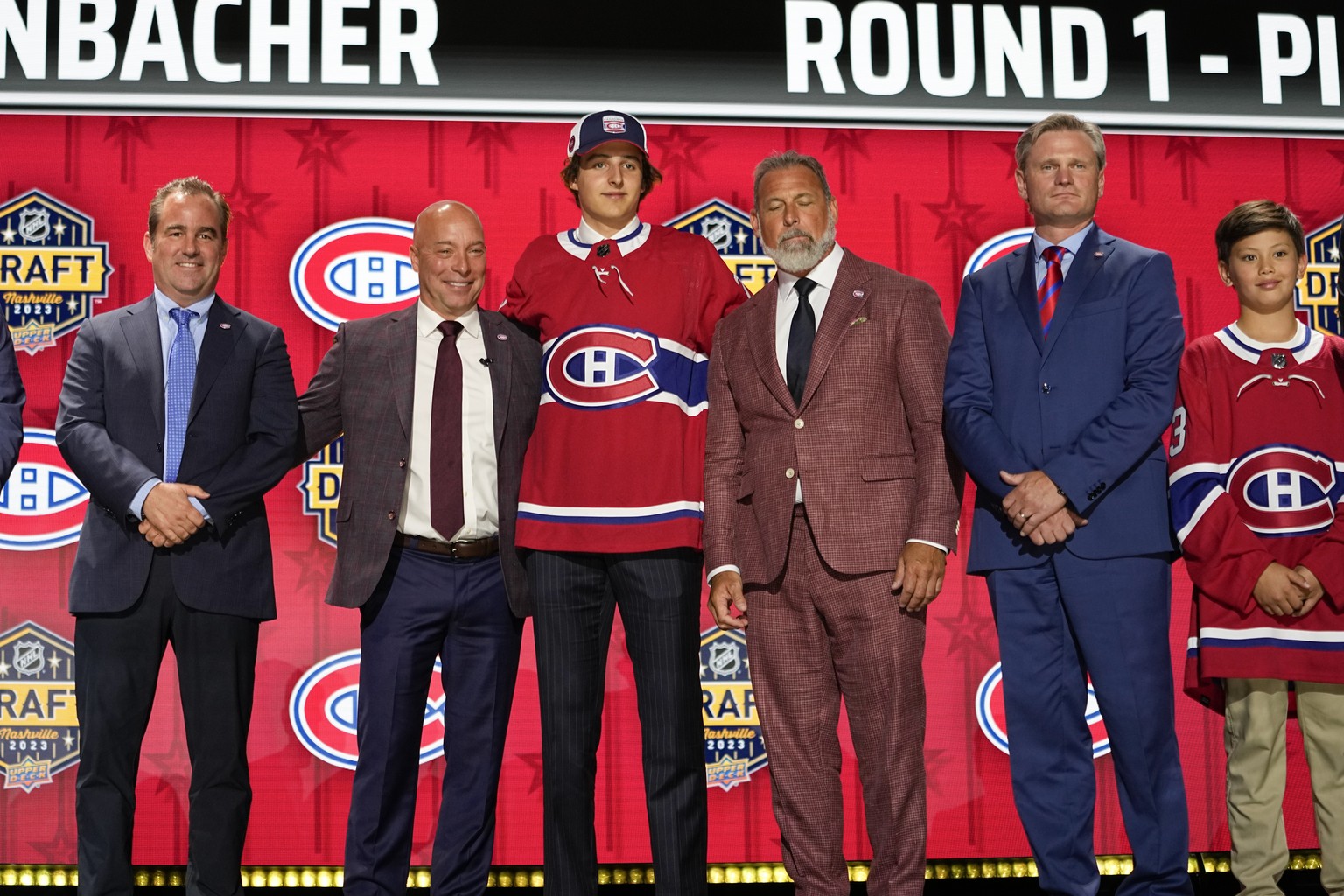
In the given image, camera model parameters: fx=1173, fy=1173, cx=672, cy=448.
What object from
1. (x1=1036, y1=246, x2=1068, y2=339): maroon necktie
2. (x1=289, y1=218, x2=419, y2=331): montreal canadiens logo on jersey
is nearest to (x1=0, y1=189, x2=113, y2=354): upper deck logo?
(x1=289, y1=218, x2=419, y2=331): montreal canadiens logo on jersey

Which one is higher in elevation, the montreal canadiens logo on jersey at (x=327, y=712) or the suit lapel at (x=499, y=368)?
the suit lapel at (x=499, y=368)

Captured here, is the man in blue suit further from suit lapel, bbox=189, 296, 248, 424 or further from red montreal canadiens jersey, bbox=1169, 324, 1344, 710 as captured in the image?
suit lapel, bbox=189, 296, 248, 424

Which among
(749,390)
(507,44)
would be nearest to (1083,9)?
(507,44)

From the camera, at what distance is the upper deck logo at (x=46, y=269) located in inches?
141

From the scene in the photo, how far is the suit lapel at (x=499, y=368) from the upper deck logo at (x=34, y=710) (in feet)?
5.50

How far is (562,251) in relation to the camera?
275 cm

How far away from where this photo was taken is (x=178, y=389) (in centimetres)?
274

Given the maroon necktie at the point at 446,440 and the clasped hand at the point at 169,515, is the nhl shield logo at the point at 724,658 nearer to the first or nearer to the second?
the maroon necktie at the point at 446,440

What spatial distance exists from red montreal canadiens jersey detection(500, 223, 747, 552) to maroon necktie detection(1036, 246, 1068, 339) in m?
0.72

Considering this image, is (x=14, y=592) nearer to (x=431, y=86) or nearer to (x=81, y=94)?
(x=81, y=94)

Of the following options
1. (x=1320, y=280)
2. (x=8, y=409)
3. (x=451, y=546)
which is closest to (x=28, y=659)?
(x=8, y=409)

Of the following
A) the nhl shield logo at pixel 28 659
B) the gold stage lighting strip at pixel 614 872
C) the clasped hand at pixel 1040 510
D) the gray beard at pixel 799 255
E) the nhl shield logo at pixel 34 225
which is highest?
the nhl shield logo at pixel 34 225

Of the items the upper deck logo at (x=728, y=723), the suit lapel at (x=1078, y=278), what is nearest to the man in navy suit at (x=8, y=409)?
the upper deck logo at (x=728, y=723)

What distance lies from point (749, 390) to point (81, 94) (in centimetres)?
241
